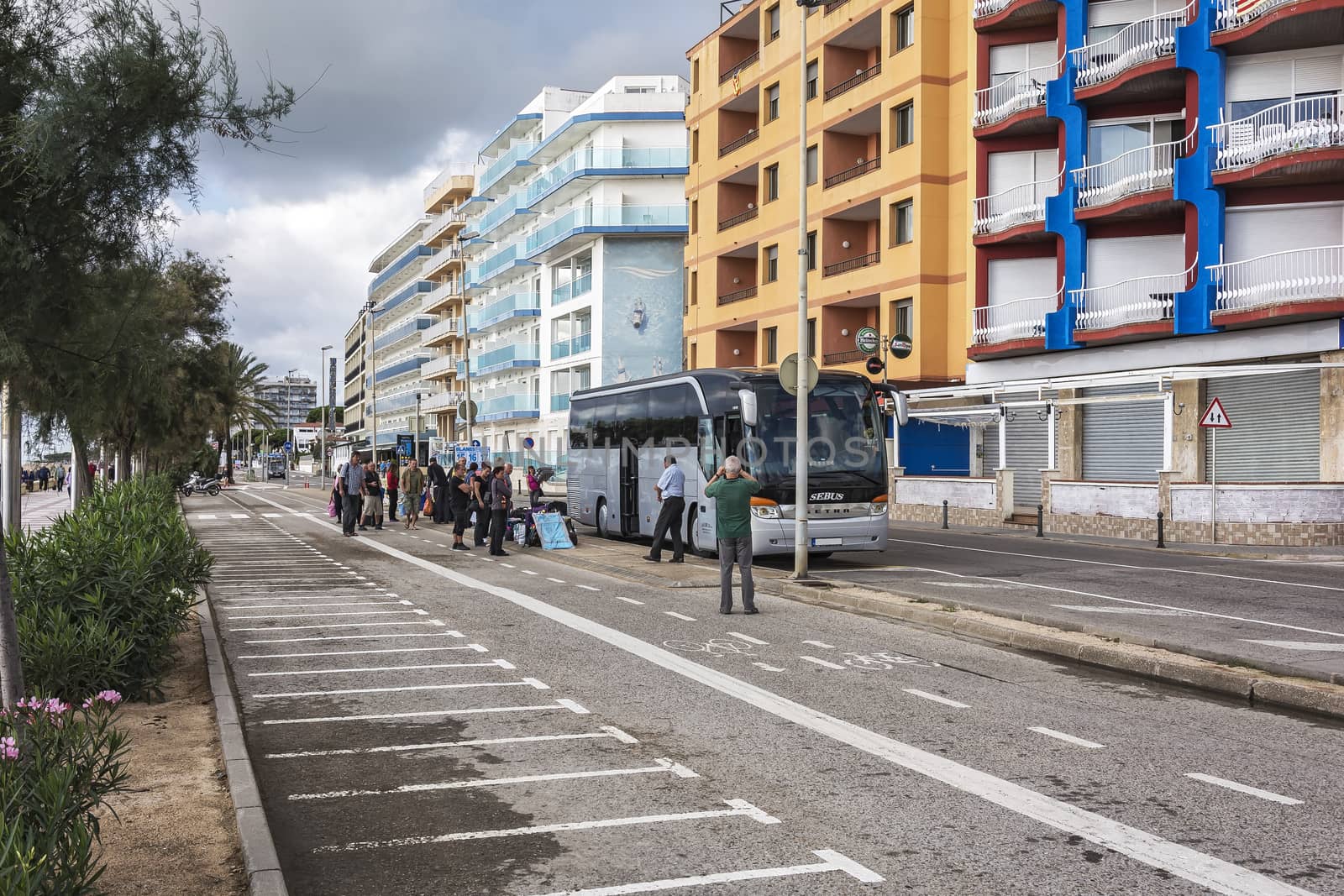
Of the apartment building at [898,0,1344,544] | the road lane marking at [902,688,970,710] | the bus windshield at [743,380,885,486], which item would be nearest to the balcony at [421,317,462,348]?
the apartment building at [898,0,1344,544]

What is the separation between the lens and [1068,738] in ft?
24.7

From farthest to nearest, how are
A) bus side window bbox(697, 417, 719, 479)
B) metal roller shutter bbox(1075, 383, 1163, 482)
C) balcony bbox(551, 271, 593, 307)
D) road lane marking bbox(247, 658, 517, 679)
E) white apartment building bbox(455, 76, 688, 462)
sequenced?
balcony bbox(551, 271, 593, 307) < white apartment building bbox(455, 76, 688, 462) < metal roller shutter bbox(1075, 383, 1163, 482) < bus side window bbox(697, 417, 719, 479) < road lane marking bbox(247, 658, 517, 679)

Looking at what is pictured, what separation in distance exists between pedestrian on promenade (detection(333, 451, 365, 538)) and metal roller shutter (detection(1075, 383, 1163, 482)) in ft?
60.6

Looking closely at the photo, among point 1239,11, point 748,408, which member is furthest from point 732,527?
point 1239,11

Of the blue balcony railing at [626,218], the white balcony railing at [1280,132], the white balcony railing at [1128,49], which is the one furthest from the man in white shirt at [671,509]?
the blue balcony railing at [626,218]

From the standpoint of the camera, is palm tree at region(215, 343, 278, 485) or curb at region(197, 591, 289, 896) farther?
palm tree at region(215, 343, 278, 485)

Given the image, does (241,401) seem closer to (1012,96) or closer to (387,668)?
(1012,96)

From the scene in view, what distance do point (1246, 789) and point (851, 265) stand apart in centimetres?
3502

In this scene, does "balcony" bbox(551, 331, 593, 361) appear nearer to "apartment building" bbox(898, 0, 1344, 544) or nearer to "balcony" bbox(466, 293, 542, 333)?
"balcony" bbox(466, 293, 542, 333)

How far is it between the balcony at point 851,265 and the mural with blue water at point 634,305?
67.8 ft

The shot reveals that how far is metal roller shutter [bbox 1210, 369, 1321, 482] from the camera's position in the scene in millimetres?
26516

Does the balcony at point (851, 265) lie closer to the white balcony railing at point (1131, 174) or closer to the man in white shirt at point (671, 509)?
the white balcony railing at point (1131, 174)

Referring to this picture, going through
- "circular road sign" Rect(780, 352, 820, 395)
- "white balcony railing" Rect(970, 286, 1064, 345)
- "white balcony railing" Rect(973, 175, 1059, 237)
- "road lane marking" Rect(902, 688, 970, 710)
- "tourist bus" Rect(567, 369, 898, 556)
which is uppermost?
"white balcony railing" Rect(973, 175, 1059, 237)

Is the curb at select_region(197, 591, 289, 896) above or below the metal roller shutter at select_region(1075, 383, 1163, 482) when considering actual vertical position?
below
